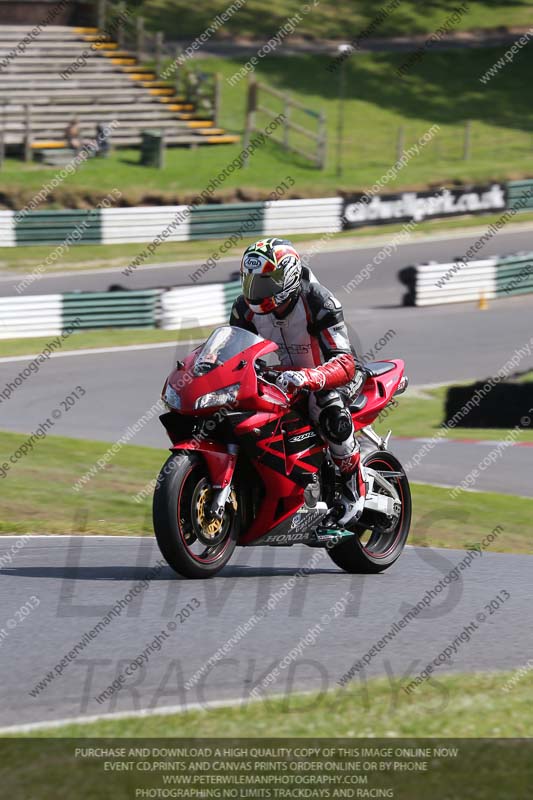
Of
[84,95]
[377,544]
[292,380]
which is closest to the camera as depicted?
[292,380]

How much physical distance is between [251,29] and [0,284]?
28.7m

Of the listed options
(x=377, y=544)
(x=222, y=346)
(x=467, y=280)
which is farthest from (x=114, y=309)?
(x=222, y=346)

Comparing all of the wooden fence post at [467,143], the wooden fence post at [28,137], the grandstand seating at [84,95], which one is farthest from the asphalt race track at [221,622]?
the wooden fence post at [467,143]

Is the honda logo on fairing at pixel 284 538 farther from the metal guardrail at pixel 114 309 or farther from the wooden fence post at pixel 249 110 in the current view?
the wooden fence post at pixel 249 110

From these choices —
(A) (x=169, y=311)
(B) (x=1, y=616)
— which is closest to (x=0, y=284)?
(A) (x=169, y=311)

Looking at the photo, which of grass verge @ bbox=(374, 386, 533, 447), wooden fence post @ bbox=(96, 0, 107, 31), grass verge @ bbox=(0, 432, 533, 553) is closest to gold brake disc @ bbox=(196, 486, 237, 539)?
grass verge @ bbox=(0, 432, 533, 553)

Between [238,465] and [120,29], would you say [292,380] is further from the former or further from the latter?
[120,29]

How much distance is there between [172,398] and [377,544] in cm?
221

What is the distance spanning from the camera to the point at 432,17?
57.0 m

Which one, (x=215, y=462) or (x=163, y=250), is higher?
(x=215, y=462)

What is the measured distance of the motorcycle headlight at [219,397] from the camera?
7.31 m

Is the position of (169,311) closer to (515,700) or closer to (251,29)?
(515,700)

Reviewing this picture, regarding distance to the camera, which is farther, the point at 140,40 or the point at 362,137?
the point at 362,137

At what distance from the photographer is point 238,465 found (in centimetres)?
775
